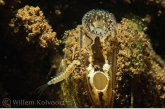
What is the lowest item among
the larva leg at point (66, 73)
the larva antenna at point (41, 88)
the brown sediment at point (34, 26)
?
the larva antenna at point (41, 88)

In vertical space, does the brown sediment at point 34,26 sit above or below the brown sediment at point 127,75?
above

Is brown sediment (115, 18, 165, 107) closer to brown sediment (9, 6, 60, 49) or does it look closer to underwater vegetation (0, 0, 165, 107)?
underwater vegetation (0, 0, 165, 107)

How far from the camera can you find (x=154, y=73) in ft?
13.5

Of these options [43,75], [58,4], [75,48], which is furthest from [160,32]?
[43,75]

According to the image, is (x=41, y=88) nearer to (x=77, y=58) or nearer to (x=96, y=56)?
(x=77, y=58)

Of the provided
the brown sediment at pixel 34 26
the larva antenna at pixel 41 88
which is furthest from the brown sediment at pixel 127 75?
the brown sediment at pixel 34 26

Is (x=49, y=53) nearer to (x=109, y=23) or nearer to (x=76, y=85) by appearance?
(x=76, y=85)

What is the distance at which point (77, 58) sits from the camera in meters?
3.83

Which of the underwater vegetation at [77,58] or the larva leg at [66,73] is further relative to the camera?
the larva leg at [66,73]

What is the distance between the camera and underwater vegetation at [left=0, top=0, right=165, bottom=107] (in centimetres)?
357

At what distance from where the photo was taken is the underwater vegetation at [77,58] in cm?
357

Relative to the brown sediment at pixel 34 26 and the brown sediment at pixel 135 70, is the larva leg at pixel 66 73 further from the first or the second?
the brown sediment at pixel 135 70

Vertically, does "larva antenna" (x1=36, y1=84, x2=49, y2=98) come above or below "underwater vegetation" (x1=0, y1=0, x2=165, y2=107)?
below

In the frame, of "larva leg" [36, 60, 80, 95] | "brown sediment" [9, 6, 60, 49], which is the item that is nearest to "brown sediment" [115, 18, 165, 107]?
"larva leg" [36, 60, 80, 95]
